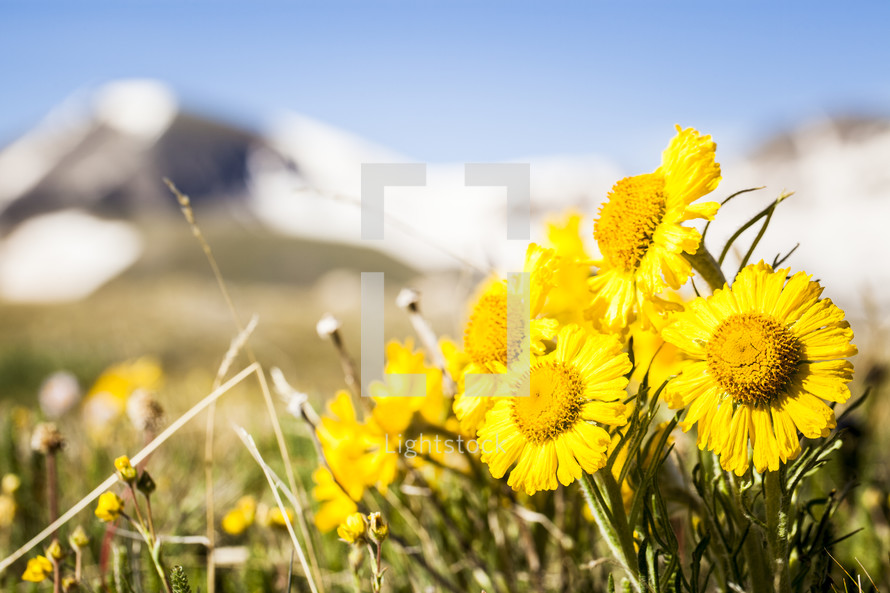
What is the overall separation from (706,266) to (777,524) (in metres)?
0.42

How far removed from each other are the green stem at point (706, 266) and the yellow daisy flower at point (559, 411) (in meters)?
0.21

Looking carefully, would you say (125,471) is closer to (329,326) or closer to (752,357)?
(329,326)

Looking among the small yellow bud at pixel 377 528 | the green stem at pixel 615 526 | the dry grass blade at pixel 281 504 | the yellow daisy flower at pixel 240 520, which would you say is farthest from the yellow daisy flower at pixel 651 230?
the yellow daisy flower at pixel 240 520

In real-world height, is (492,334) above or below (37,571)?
above

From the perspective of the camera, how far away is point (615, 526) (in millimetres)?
1029

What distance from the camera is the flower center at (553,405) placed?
100cm

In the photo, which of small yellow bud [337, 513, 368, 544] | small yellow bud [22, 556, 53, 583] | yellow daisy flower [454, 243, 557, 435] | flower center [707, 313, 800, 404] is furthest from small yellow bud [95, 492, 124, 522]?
flower center [707, 313, 800, 404]

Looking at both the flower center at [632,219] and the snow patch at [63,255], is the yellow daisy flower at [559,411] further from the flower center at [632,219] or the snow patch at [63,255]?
the snow patch at [63,255]

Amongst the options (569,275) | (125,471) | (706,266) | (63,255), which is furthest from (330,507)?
(63,255)

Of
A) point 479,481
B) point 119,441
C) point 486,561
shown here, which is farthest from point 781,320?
point 119,441

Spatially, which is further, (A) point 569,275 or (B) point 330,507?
(B) point 330,507

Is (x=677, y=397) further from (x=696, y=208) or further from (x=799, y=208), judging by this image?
(x=799, y=208)

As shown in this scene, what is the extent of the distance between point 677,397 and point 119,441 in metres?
2.70

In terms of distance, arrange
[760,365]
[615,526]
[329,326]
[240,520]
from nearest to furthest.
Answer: [760,365] → [615,526] → [329,326] → [240,520]
